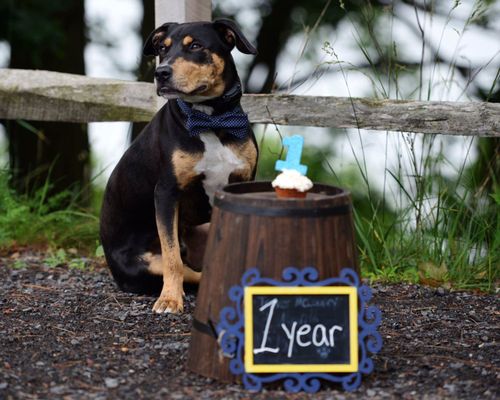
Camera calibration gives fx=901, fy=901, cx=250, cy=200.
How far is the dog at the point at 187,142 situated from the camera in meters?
4.38

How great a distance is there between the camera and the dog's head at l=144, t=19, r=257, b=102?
429cm

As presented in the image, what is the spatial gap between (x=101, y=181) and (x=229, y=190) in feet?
12.1

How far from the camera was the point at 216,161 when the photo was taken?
4445 millimetres

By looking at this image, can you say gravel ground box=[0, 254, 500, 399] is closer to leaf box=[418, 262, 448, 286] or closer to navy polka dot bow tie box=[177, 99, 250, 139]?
leaf box=[418, 262, 448, 286]

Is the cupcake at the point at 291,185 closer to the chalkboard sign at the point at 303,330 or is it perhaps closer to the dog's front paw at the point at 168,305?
the chalkboard sign at the point at 303,330

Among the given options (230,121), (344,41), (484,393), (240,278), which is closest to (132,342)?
(240,278)

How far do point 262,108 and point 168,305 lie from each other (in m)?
1.44

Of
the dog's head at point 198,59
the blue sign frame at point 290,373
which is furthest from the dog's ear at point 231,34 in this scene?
the blue sign frame at point 290,373

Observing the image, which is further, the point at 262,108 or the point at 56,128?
the point at 56,128

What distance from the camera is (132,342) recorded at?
3.93 m

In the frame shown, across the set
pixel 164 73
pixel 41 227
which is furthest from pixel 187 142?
pixel 41 227

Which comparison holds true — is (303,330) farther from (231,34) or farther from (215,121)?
(231,34)

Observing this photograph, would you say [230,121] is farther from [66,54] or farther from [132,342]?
[66,54]

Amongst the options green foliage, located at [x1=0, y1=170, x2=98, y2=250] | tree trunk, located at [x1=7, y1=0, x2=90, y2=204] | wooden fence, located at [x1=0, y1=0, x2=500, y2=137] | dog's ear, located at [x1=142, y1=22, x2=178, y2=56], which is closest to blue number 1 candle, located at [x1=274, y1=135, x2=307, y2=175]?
dog's ear, located at [x1=142, y1=22, x2=178, y2=56]
